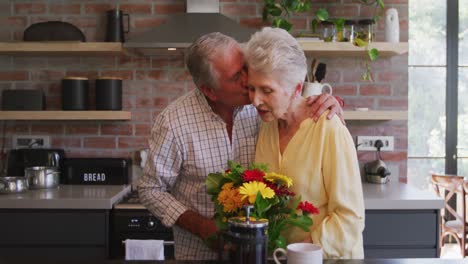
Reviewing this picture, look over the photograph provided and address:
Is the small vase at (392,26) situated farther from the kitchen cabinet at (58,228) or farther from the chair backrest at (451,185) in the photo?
the kitchen cabinet at (58,228)

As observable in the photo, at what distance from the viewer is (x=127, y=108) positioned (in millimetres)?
3627

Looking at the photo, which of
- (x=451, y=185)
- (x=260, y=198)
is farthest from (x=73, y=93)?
(x=451, y=185)

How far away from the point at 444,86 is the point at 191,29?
244 cm

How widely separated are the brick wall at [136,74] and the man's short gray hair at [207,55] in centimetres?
178

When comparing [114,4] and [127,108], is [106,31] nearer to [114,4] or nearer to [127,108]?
[114,4]

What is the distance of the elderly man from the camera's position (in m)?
1.83

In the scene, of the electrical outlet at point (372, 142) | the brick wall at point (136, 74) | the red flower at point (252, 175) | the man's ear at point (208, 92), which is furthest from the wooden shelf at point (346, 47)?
the red flower at point (252, 175)

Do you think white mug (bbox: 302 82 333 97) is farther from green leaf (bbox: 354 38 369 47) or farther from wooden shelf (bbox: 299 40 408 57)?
green leaf (bbox: 354 38 369 47)

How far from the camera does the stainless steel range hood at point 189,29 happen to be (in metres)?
3.13

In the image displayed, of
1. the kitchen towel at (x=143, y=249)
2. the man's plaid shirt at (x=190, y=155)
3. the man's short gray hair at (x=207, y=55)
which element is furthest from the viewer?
the kitchen towel at (x=143, y=249)

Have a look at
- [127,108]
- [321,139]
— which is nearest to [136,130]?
[127,108]

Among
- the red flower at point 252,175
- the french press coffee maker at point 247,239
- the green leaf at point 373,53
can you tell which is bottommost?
the french press coffee maker at point 247,239

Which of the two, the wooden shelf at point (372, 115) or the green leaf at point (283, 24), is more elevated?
the green leaf at point (283, 24)

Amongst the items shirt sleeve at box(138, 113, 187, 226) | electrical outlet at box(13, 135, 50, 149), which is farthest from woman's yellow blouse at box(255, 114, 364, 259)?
electrical outlet at box(13, 135, 50, 149)
